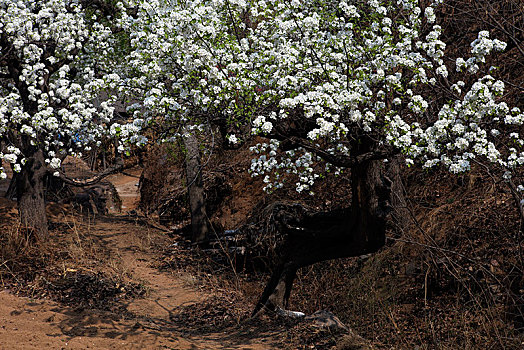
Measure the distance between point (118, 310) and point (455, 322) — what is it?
5882 mm

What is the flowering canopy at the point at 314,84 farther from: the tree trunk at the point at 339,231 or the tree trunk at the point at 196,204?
the tree trunk at the point at 196,204

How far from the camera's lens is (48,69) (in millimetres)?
11375

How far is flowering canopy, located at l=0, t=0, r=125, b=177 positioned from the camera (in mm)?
9695

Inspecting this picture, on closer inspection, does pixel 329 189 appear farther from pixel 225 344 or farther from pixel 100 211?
pixel 100 211

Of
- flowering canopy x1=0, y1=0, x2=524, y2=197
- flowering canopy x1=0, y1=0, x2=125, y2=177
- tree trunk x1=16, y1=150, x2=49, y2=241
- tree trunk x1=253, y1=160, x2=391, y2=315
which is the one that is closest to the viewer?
flowering canopy x1=0, y1=0, x2=524, y2=197

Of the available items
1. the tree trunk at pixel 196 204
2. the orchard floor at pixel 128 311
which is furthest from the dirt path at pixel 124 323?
the tree trunk at pixel 196 204

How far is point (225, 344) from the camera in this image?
7.61 m

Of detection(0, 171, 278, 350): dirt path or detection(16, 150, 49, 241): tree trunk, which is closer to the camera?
detection(0, 171, 278, 350): dirt path

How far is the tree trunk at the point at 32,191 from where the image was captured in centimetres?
1164

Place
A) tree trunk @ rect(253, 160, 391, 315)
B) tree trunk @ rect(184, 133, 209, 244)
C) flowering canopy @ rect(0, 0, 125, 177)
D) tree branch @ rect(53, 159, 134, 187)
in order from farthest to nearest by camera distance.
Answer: tree trunk @ rect(184, 133, 209, 244) < tree branch @ rect(53, 159, 134, 187) < flowering canopy @ rect(0, 0, 125, 177) < tree trunk @ rect(253, 160, 391, 315)

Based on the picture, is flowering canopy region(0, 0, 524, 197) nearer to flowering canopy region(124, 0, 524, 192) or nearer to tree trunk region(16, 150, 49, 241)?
flowering canopy region(124, 0, 524, 192)

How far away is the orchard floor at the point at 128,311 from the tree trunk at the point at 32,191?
0.92 meters

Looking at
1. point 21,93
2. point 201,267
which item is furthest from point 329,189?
point 21,93

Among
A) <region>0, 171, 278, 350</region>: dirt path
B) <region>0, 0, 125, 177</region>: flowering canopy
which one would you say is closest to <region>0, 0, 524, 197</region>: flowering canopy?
<region>0, 0, 125, 177</region>: flowering canopy
